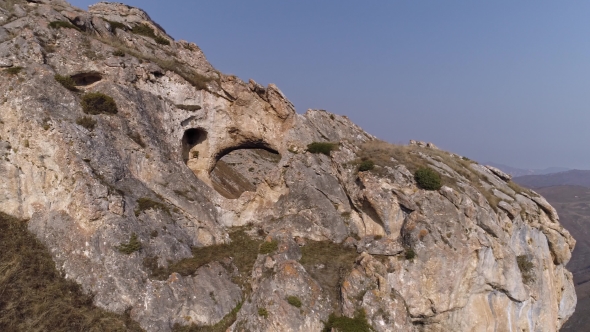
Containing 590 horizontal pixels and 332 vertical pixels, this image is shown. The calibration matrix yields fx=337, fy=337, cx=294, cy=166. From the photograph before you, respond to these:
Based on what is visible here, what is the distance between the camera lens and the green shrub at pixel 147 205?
20.1 meters

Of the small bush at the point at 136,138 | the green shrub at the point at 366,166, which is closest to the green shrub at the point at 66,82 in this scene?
the small bush at the point at 136,138

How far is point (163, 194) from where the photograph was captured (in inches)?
894

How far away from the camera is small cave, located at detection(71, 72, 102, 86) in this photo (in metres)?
24.9

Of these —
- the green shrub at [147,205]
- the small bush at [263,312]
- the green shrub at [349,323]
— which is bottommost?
the green shrub at [349,323]

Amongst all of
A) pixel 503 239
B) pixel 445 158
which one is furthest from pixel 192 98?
pixel 503 239

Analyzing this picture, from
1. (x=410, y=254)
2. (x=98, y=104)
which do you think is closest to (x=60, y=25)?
(x=98, y=104)

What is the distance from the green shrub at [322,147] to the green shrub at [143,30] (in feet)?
71.8

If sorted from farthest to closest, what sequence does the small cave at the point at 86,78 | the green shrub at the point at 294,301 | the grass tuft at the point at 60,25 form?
1. the grass tuft at the point at 60,25
2. the small cave at the point at 86,78
3. the green shrub at the point at 294,301

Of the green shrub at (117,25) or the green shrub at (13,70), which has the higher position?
the green shrub at (117,25)

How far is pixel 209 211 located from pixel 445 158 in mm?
21769

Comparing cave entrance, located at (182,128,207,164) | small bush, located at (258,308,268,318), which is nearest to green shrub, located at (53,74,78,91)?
cave entrance, located at (182,128,207,164)

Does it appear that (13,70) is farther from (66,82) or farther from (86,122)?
(86,122)

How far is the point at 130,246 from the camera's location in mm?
18062

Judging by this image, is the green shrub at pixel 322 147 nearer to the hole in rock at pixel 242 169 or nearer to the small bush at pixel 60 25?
the hole in rock at pixel 242 169
